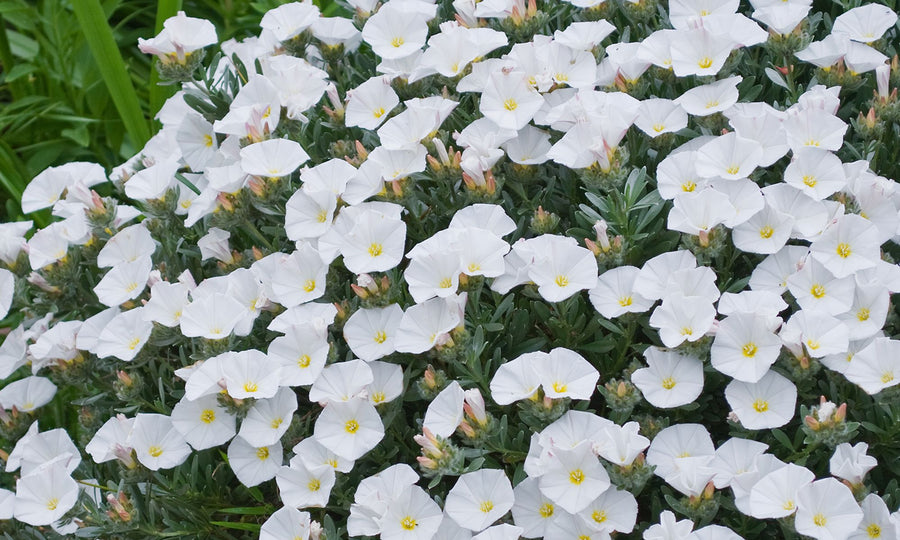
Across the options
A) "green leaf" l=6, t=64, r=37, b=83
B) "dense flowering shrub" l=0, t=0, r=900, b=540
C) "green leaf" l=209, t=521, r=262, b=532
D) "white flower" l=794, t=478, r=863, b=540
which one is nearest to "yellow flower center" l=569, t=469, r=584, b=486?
"dense flowering shrub" l=0, t=0, r=900, b=540

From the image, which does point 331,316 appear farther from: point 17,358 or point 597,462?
point 17,358

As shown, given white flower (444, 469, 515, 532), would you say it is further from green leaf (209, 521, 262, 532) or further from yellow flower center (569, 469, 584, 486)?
green leaf (209, 521, 262, 532)

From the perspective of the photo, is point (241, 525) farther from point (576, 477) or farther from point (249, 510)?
point (576, 477)

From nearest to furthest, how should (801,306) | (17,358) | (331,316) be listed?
(801,306), (331,316), (17,358)

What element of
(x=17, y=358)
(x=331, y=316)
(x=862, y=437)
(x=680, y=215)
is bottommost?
(x=17, y=358)

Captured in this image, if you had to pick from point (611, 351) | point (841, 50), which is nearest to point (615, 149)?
point (611, 351)

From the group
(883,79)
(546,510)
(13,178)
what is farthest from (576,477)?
(13,178)

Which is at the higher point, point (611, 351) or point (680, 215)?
point (680, 215)
